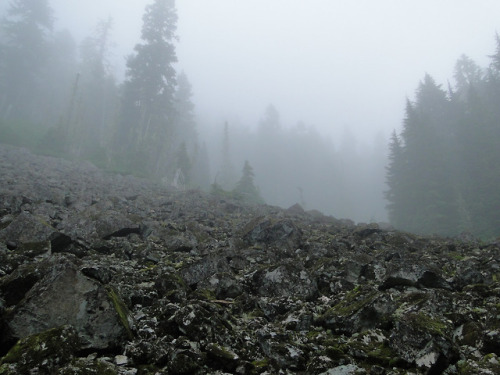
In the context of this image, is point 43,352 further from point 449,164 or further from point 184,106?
point 184,106

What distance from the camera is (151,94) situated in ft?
160

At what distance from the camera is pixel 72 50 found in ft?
266

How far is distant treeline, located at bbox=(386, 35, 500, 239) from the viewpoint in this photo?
100 feet

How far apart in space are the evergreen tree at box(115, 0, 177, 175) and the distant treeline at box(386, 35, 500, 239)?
32036 millimetres

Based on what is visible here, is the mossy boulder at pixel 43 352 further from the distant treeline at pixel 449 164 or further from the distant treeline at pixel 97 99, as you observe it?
the distant treeline at pixel 97 99

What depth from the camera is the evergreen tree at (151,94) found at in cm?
4853

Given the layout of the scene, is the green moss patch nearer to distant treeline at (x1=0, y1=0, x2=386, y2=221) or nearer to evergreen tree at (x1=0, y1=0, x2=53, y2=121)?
distant treeline at (x1=0, y1=0, x2=386, y2=221)

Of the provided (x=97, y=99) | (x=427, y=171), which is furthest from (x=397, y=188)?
(x=97, y=99)

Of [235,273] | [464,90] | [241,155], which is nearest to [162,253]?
[235,273]

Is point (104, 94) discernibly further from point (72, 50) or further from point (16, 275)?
point (16, 275)

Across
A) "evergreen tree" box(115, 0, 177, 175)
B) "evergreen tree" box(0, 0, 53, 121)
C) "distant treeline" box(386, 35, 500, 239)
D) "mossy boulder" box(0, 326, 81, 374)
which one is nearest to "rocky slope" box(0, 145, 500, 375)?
"mossy boulder" box(0, 326, 81, 374)

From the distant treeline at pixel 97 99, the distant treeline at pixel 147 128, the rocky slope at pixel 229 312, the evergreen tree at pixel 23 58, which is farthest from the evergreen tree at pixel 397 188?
the evergreen tree at pixel 23 58

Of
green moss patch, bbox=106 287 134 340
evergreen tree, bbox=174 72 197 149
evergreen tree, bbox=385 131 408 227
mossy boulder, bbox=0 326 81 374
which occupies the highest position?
evergreen tree, bbox=174 72 197 149

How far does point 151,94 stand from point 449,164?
39.0m
